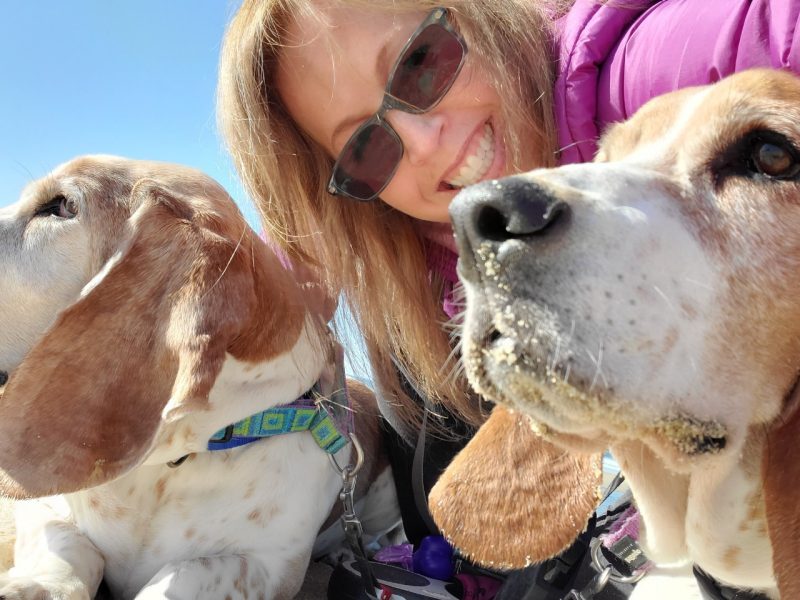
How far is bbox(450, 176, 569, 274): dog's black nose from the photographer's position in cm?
97

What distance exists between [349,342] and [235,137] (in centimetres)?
94

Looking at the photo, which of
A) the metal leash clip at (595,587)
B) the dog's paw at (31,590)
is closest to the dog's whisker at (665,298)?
the metal leash clip at (595,587)

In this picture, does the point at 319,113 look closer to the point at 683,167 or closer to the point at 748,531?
the point at 683,167

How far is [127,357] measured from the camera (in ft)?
5.98

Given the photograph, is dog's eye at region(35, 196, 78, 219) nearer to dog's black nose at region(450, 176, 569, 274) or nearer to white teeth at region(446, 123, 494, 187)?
white teeth at region(446, 123, 494, 187)

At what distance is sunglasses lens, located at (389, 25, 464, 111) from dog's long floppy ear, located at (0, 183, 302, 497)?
0.79m

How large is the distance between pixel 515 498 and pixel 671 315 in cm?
76

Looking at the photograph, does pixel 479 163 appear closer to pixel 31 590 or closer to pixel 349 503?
pixel 349 503

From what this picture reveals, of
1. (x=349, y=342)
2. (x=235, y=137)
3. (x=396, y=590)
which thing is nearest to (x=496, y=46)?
(x=235, y=137)

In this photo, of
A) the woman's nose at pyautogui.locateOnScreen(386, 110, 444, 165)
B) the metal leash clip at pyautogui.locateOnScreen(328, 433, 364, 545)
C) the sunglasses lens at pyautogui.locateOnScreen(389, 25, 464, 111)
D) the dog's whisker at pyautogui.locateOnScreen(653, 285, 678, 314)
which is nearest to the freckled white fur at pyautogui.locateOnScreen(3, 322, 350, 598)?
the metal leash clip at pyautogui.locateOnScreen(328, 433, 364, 545)

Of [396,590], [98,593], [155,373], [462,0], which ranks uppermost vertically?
[462,0]

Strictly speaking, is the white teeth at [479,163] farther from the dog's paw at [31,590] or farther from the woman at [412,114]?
the dog's paw at [31,590]

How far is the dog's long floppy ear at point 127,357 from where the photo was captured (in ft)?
5.63

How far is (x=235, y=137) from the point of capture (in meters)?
2.48
